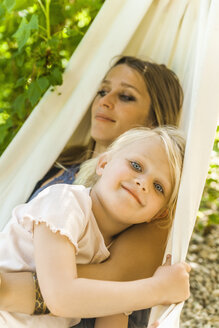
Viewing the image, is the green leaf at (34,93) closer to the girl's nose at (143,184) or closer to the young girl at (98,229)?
the young girl at (98,229)

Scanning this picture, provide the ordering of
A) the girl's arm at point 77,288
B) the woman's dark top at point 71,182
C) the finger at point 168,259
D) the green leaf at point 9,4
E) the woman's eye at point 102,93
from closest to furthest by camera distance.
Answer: the girl's arm at point 77,288 < the finger at point 168,259 < the woman's dark top at point 71,182 < the green leaf at point 9,4 < the woman's eye at point 102,93

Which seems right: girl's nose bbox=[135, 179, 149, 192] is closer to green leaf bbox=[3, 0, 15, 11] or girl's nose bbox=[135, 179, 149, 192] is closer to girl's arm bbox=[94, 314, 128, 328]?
girl's arm bbox=[94, 314, 128, 328]

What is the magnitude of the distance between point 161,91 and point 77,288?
1.16 m

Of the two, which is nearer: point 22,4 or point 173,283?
point 173,283

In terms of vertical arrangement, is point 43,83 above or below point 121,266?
above

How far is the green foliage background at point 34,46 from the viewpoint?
2.31 m

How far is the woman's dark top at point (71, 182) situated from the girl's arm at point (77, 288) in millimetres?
306

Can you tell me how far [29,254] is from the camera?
1.65m

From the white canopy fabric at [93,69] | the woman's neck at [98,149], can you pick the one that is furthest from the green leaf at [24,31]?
the woman's neck at [98,149]

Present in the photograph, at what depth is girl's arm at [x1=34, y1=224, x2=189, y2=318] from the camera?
145cm

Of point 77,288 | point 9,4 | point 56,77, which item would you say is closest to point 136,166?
point 77,288

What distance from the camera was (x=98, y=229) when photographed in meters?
1.71

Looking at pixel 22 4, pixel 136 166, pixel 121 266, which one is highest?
pixel 22 4

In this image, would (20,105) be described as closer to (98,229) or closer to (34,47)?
(34,47)
